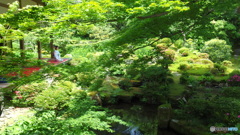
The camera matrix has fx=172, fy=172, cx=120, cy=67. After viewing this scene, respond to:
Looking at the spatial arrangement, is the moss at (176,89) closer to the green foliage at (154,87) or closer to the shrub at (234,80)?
the green foliage at (154,87)

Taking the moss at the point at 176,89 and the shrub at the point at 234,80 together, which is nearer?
the moss at the point at 176,89

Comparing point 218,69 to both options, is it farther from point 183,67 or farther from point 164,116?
point 164,116

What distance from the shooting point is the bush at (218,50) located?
13.0 meters

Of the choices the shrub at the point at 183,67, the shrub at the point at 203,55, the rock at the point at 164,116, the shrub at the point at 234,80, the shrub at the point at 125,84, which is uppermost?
the shrub at the point at 203,55

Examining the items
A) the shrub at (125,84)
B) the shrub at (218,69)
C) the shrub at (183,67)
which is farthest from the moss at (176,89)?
the shrub at (218,69)

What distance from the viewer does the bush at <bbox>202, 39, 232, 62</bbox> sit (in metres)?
13.0

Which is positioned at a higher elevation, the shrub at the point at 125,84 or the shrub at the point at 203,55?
the shrub at the point at 203,55

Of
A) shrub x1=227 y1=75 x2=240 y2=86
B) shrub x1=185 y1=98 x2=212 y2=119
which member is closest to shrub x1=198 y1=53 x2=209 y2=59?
shrub x1=227 y1=75 x2=240 y2=86

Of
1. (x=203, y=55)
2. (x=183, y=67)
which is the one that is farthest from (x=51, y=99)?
(x=203, y=55)

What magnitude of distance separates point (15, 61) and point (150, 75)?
627 cm

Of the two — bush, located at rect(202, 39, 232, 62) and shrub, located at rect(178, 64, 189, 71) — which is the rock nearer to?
shrub, located at rect(178, 64, 189, 71)

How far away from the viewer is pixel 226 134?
158 inches

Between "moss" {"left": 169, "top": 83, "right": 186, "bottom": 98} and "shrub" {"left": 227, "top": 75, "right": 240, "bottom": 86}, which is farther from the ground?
"shrub" {"left": 227, "top": 75, "right": 240, "bottom": 86}

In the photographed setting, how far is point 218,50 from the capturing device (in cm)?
1318
